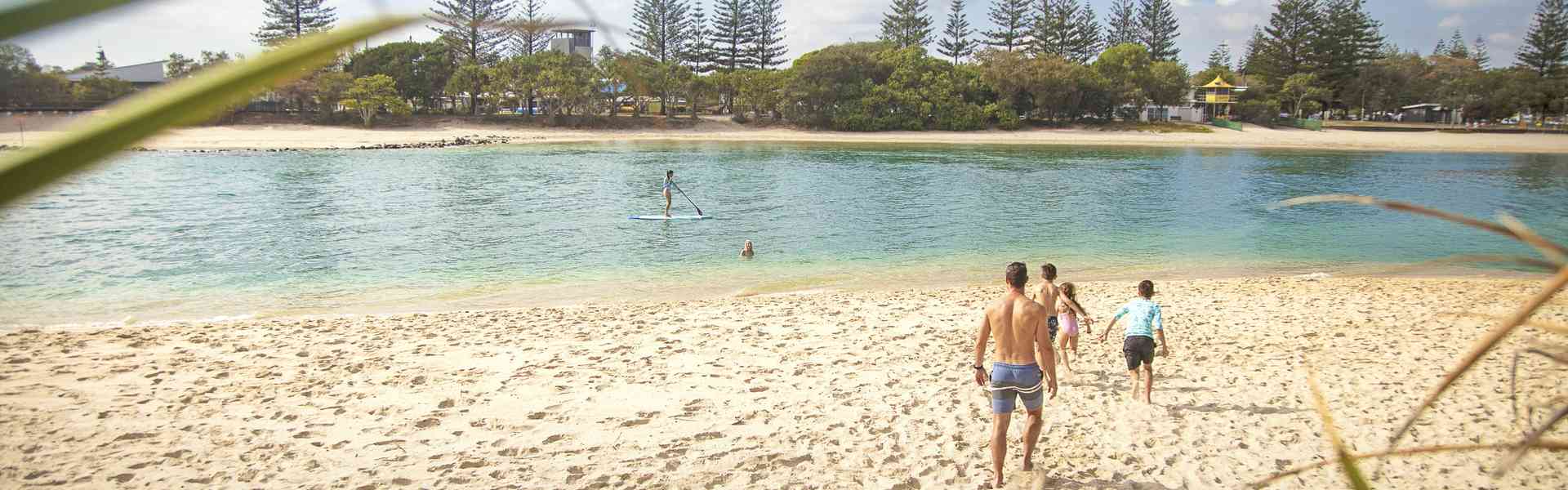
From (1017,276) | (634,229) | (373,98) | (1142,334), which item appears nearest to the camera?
(1017,276)

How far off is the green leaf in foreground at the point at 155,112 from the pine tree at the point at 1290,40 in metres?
87.0

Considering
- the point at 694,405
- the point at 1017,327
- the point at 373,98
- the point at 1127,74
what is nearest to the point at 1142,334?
the point at 1017,327

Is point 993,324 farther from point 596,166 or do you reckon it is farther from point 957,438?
point 596,166

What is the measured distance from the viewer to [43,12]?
356 mm

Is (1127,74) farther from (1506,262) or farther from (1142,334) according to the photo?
(1506,262)

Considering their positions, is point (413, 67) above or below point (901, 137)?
above

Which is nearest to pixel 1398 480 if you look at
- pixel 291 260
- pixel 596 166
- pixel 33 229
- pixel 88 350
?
pixel 88 350

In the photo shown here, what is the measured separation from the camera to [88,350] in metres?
→ 8.81

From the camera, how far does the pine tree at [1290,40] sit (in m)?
73.4

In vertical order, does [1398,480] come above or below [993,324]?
below

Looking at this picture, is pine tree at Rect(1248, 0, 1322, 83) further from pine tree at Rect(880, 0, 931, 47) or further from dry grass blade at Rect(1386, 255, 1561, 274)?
dry grass blade at Rect(1386, 255, 1561, 274)

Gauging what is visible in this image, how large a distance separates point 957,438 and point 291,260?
14221mm

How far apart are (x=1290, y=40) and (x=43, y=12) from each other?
8837 cm

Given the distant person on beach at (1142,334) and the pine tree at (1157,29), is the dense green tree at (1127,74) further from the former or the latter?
the distant person on beach at (1142,334)
